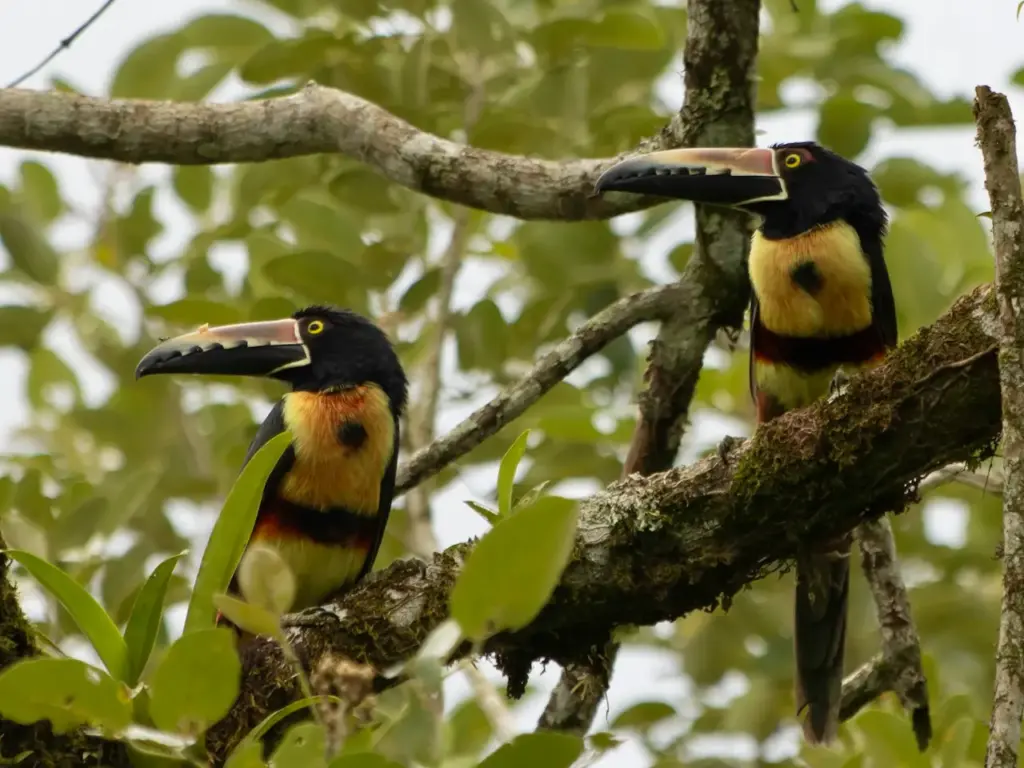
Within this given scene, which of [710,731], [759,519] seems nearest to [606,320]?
[759,519]

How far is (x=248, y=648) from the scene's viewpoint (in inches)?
135

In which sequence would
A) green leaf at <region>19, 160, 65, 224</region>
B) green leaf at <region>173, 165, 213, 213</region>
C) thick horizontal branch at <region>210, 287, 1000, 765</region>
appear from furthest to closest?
green leaf at <region>19, 160, 65, 224</region>
green leaf at <region>173, 165, 213, 213</region>
thick horizontal branch at <region>210, 287, 1000, 765</region>

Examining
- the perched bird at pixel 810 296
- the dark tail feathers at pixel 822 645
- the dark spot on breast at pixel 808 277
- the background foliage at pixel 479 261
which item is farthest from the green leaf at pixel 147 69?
the dark tail feathers at pixel 822 645

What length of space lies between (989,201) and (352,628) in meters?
1.68

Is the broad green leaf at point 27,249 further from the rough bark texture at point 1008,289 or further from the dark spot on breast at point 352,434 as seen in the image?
the rough bark texture at point 1008,289

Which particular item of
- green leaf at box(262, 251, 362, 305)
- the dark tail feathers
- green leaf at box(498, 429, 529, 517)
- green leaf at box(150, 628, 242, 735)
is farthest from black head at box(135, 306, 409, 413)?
green leaf at box(150, 628, 242, 735)

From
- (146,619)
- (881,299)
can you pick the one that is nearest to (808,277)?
(881,299)

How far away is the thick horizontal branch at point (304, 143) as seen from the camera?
4.21 m

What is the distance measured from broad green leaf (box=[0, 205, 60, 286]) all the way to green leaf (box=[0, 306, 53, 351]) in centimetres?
15

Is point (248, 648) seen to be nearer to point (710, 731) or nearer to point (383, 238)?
point (383, 238)

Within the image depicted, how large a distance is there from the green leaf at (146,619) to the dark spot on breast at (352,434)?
173cm

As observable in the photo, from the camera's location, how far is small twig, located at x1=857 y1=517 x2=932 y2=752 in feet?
13.2

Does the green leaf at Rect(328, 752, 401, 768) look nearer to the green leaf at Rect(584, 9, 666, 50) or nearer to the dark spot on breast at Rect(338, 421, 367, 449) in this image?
the dark spot on breast at Rect(338, 421, 367, 449)

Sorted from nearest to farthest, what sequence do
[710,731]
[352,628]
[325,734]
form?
[325,734]
[352,628]
[710,731]
